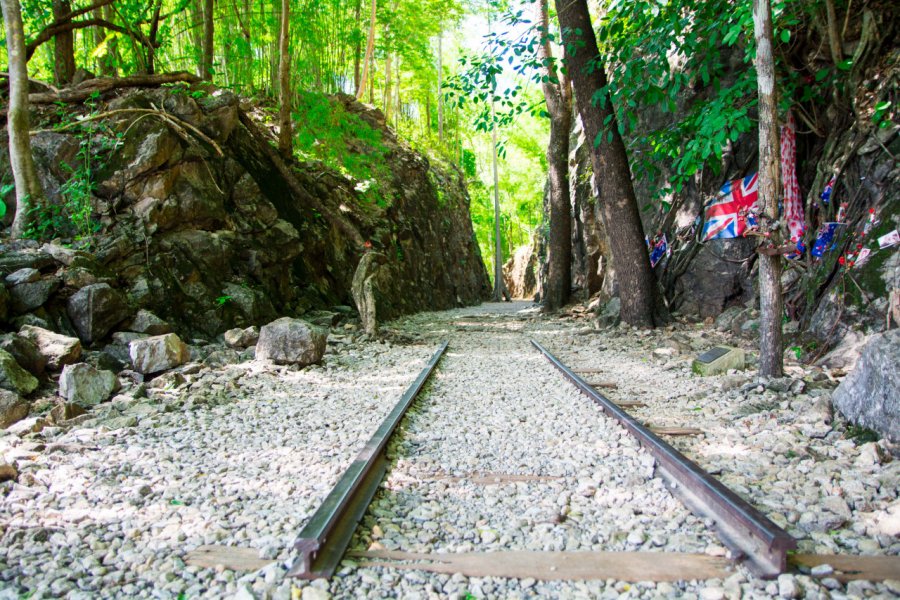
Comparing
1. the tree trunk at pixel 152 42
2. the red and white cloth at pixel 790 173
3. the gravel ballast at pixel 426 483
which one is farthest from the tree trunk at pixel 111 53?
the red and white cloth at pixel 790 173

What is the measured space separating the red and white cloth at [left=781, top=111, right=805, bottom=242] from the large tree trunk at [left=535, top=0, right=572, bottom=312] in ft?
22.6

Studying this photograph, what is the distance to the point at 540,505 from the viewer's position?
8.40 feet

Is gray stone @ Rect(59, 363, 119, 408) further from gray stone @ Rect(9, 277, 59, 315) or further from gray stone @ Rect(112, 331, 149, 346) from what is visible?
gray stone @ Rect(9, 277, 59, 315)

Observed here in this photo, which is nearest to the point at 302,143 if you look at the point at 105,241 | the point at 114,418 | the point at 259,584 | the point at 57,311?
the point at 105,241

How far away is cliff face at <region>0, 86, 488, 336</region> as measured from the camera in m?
6.44

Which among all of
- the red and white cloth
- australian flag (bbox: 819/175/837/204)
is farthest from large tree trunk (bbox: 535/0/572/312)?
australian flag (bbox: 819/175/837/204)

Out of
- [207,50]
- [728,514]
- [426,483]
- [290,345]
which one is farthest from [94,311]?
[207,50]

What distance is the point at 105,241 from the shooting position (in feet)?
21.3

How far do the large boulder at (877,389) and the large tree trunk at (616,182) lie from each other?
5.47m

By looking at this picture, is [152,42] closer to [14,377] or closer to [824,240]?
[14,377]

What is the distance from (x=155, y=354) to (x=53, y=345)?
81 centimetres

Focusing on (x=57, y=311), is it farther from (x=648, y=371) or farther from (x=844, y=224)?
(x=844, y=224)

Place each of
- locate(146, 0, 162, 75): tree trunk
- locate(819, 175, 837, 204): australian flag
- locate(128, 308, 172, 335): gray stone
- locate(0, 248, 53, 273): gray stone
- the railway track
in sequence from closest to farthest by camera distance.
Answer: the railway track < locate(0, 248, 53, 273): gray stone < locate(128, 308, 172, 335): gray stone < locate(819, 175, 837, 204): australian flag < locate(146, 0, 162, 75): tree trunk

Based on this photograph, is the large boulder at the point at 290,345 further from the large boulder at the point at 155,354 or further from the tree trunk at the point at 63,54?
the tree trunk at the point at 63,54
